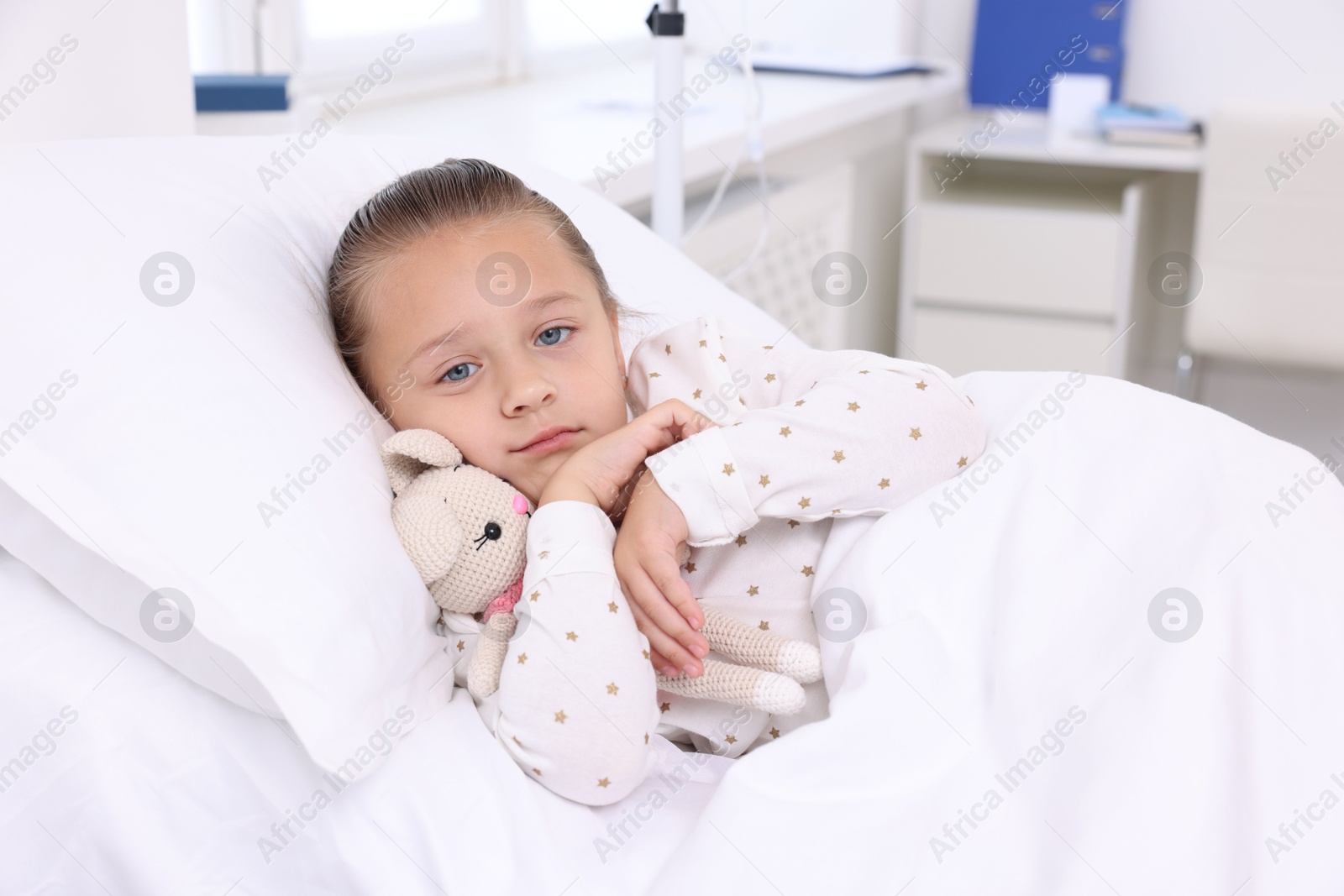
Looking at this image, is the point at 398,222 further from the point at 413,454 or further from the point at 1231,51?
the point at 1231,51

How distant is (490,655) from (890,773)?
263 mm

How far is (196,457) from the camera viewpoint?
2.20 ft

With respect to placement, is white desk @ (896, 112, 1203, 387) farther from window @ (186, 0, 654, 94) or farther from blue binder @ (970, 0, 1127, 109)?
window @ (186, 0, 654, 94)

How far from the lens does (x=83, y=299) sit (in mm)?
709

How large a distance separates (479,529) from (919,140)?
1.98 metres

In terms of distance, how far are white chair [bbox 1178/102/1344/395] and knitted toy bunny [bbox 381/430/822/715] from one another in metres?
1.80

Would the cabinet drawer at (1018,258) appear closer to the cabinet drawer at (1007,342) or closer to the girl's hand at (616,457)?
the cabinet drawer at (1007,342)

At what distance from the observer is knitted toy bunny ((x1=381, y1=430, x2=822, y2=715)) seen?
765 millimetres

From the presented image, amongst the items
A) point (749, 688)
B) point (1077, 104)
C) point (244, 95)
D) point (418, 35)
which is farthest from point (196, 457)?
point (1077, 104)

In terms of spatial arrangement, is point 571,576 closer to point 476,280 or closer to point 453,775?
point 453,775

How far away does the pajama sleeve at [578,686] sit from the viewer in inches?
27.5

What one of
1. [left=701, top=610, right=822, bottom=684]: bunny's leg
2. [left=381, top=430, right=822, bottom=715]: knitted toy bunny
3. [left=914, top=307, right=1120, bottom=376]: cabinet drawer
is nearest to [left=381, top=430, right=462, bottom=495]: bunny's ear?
[left=381, top=430, right=822, bottom=715]: knitted toy bunny

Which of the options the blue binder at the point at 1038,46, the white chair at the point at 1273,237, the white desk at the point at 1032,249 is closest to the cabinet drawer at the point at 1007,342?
the white desk at the point at 1032,249

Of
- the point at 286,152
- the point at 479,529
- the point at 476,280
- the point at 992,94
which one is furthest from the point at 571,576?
the point at 992,94
